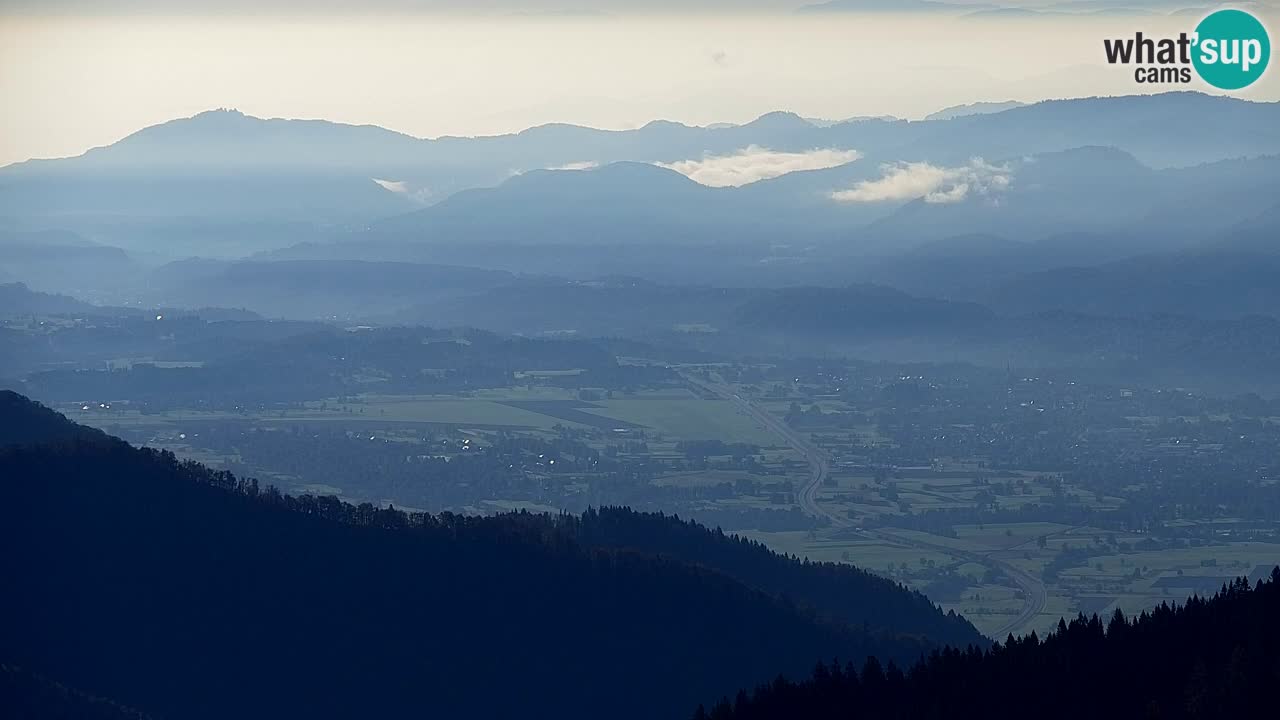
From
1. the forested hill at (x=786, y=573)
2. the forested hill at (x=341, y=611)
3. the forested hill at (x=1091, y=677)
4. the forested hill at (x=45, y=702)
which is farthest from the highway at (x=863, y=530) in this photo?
the forested hill at (x=45, y=702)

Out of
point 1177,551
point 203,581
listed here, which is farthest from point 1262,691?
point 1177,551

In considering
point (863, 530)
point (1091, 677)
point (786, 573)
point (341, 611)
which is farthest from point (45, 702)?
point (863, 530)

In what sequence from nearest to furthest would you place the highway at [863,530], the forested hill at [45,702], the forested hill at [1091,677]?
the forested hill at [1091,677] < the forested hill at [45,702] < the highway at [863,530]

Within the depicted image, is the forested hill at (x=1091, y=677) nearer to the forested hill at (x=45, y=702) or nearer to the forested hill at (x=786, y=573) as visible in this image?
the forested hill at (x=45, y=702)

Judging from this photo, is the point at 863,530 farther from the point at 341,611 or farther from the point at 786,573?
the point at 341,611

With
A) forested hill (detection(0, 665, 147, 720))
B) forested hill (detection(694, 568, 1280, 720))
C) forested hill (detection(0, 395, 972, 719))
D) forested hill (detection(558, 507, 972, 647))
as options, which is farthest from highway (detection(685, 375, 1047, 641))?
forested hill (detection(0, 665, 147, 720))

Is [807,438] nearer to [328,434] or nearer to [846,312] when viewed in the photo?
[328,434]
